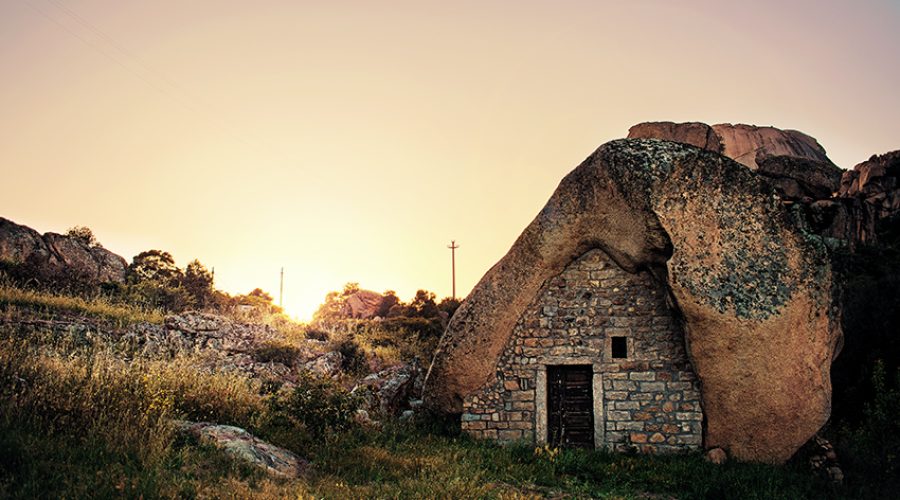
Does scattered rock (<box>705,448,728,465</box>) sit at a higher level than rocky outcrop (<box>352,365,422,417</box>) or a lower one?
lower

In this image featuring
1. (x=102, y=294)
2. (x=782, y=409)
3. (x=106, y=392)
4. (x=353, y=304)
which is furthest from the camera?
(x=353, y=304)

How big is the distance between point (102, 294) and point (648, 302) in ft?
58.5

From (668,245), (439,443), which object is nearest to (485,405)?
(439,443)

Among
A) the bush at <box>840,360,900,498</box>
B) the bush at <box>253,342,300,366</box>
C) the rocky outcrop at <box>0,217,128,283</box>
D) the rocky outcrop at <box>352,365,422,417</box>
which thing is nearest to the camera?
the bush at <box>840,360,900,498</box>

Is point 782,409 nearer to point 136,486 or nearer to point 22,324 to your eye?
point 136,486

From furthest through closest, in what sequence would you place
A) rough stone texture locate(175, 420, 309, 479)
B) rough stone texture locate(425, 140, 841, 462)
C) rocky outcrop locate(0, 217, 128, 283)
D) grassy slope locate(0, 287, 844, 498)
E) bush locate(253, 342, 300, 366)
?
rocky outcrop locate(0, 217, 128, 283) → bush locate(253, 342, 300, 366) → rough stone texture locate(425, 140, 841, 462) → rough stone texture locate(175, 420, 309, 479) → grassy slope locate(0, 287, 844, 498)

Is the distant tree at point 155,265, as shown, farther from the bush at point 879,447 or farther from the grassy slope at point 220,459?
the bush at point 879,447

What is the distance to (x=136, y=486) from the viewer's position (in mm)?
5387

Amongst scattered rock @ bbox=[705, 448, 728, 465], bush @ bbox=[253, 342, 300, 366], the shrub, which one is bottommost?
scattered rock @ bbox=[705, 448, 728, 465]

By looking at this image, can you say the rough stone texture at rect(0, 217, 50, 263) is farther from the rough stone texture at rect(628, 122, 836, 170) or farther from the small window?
the rough stone texture at rect(628, 122, 836, 170)

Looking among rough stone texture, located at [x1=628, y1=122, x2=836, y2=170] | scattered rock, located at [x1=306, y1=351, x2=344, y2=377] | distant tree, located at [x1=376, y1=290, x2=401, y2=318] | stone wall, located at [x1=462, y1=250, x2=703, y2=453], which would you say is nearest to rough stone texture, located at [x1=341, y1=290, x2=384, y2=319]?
distant tree, located at [x1=376, y1=290, x2=401, y2=318]

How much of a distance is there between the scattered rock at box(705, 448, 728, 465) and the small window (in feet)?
6.74

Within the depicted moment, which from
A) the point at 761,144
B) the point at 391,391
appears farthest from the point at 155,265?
the point at 761,144

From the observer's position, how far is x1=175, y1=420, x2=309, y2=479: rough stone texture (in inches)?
276
